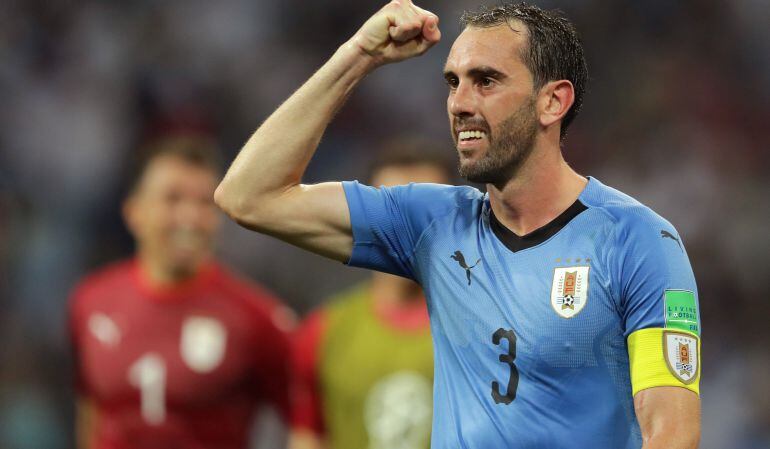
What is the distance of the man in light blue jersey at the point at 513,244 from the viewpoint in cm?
342

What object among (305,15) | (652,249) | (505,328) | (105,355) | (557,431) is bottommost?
(105,355)

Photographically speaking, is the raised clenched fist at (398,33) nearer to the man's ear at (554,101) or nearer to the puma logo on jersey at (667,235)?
the man's ear at (554,101)

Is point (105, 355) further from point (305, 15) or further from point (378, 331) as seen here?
point (305, 15)

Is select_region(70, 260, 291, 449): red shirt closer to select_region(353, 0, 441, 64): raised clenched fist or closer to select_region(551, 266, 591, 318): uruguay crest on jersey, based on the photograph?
select_region(353, 0, 441, 64): raised clenched fist

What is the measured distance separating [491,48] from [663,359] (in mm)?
1032

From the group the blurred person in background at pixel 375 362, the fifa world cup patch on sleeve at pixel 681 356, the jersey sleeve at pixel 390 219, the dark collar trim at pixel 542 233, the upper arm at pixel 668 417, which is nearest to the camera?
the upper arm at pixel 668 417

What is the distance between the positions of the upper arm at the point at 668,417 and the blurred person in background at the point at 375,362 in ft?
8.08

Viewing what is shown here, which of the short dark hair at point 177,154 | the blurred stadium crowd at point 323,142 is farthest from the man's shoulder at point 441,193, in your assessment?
the blurred stadium crowd at point 323,142

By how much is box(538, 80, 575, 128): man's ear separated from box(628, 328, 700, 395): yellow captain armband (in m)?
0.76

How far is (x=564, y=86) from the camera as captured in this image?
386 cm

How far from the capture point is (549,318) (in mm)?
3529

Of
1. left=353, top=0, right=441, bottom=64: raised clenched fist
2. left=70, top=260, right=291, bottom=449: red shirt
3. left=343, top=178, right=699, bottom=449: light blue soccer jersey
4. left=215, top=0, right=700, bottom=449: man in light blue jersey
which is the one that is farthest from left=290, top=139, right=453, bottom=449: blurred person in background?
left=353, top=0, right=441, bottom=64: raised clenched fist

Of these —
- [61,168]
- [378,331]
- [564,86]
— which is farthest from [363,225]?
[61,168]

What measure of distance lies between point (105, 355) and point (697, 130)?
518cm
